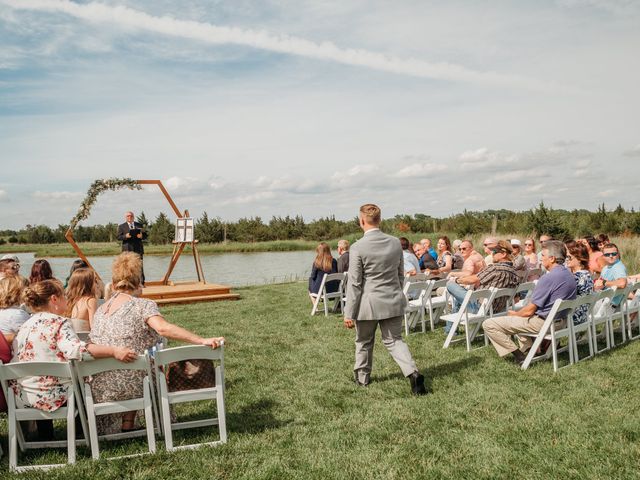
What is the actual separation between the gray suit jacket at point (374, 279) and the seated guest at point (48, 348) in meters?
2.22

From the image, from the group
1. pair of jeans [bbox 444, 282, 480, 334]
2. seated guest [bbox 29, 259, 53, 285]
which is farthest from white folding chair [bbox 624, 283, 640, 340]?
seated guest [bbox 29, 259, 53, 285]

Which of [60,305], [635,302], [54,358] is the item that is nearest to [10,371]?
[54,358]

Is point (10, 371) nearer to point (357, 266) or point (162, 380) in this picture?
point (162, 380)

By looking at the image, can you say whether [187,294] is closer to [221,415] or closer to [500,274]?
[500,274]

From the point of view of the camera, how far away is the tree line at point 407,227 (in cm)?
2211

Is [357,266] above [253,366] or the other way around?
above

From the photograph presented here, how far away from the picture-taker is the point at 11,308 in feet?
14.2

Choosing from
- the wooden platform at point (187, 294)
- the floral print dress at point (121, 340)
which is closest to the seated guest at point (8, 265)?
the floral print dress at point (121, 340)

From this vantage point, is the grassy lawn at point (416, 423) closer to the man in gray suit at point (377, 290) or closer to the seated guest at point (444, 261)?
the man in gray suit at point (377, 290)

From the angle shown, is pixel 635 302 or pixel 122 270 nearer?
pixel 122 270

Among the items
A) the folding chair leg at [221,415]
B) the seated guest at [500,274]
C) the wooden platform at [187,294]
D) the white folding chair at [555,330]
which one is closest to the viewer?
the folding chair leg at [221,415]

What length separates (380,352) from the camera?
21.3 feet

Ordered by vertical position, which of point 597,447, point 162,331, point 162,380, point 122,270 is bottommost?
point 597,447

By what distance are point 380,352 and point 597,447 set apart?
10.2ft
